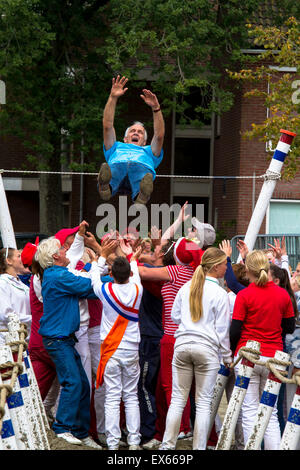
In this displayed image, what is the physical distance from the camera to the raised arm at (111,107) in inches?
268

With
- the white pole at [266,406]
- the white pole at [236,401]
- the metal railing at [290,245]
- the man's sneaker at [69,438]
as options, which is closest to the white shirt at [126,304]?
the man's sneaker at [69,438]

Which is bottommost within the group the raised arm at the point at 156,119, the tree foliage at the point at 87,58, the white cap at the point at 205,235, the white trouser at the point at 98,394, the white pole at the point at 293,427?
the white trouser at the point at 98,394

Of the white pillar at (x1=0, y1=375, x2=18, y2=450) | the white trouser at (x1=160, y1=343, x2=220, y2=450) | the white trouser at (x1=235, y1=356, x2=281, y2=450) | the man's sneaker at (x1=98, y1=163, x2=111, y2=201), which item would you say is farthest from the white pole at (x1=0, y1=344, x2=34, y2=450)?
the man's sneaker at (x1=98, y1=163, x2=111, y2=201)

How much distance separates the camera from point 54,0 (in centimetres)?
1694

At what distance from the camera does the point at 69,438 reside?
226 inches

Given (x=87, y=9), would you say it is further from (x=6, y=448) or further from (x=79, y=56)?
(x=6, y=448)

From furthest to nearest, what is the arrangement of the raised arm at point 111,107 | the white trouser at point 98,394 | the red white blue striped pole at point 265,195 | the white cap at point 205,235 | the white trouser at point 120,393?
the red white blue striped pole at point 265,195 → the raised arm at point 111,107 → the white trouser at point 98,394 → the white cap at point 205,235 → the white trouser at point 120,393

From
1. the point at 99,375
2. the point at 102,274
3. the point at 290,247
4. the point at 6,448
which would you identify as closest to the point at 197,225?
the point at 102,274

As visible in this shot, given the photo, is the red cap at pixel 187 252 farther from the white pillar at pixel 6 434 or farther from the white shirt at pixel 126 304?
the white pillar at pixel 6 434

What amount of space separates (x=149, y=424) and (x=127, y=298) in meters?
1.25

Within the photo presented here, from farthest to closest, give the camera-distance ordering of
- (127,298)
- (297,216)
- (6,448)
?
1. (297,216)
2. (127,298)
3. (6,448)

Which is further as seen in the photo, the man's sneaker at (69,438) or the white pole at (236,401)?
the man's sneaker at (69,438)

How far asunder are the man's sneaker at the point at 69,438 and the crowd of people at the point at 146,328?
0.04 ft

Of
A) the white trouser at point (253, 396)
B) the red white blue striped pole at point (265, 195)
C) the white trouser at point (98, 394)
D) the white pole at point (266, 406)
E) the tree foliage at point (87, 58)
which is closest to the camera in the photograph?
the white pole at point (266, 406)
